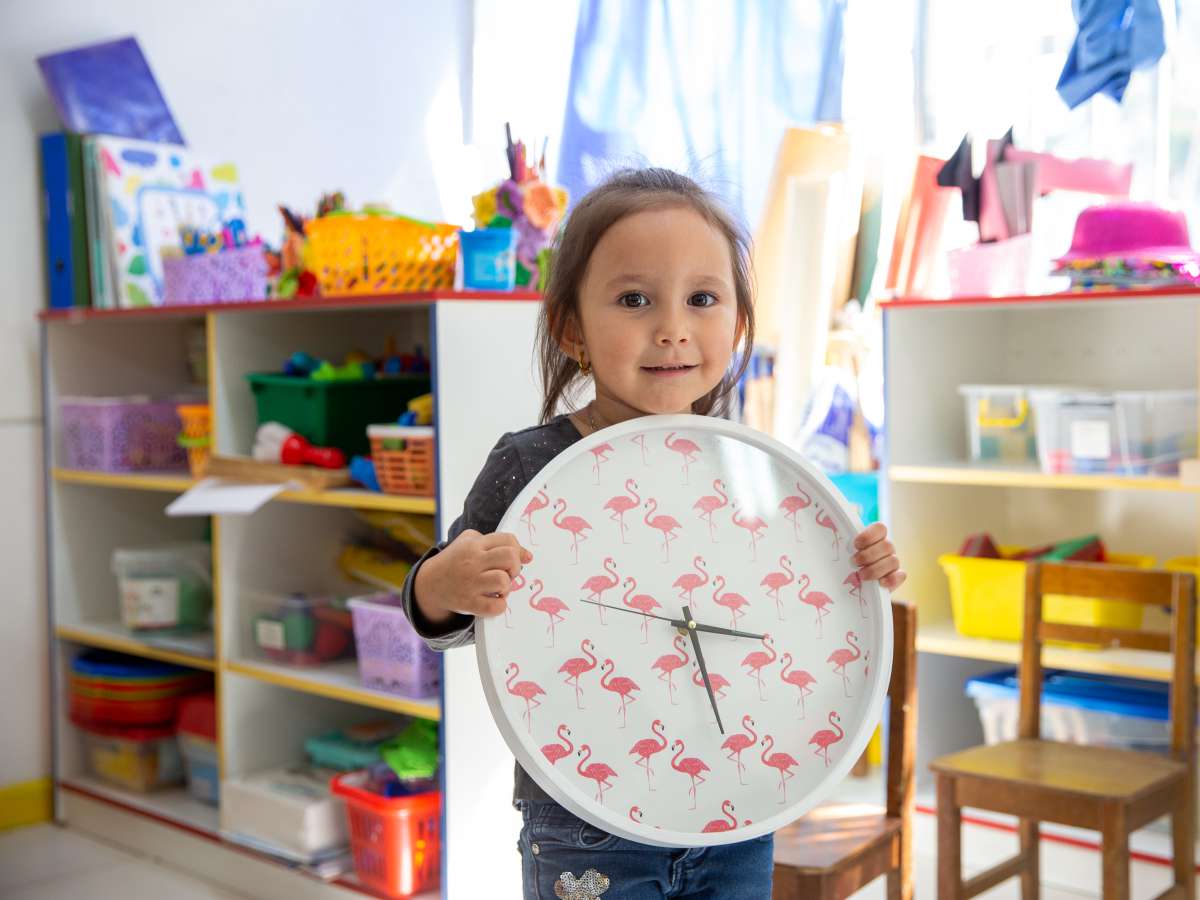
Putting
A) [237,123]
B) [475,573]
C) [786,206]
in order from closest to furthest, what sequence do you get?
1. [475,573]
2. [786,206]
3. [237,123]

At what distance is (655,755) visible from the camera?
1.26 metres

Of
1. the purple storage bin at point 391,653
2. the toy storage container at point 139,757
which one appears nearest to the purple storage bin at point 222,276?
the purple storage bin at point 391,653

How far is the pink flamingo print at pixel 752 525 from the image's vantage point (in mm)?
1345

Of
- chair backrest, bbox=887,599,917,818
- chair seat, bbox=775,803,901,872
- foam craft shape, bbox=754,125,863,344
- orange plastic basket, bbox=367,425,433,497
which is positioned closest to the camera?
chair seat, bbox=775,803,901,872

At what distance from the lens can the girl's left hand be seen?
1354 millimetres

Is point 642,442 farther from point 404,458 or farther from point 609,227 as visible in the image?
point 404,458

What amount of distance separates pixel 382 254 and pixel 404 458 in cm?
43

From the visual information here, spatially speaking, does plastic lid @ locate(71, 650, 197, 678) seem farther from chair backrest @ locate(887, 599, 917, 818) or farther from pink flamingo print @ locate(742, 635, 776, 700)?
pink flamingo print @ locate(742, 635, 776, 700)

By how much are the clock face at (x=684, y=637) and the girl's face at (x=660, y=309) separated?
43 millimetres

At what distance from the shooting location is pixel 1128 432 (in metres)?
2.78

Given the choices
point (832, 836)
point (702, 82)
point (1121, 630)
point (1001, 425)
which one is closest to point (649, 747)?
point (832, 836)

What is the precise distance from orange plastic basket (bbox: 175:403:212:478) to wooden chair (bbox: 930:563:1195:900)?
175cm

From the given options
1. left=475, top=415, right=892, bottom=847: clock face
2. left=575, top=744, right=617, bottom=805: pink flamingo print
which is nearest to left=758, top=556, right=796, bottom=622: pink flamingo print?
left=475, top=415, right=892, bottom=847: clock face

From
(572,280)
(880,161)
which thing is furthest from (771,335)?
(572,280)
